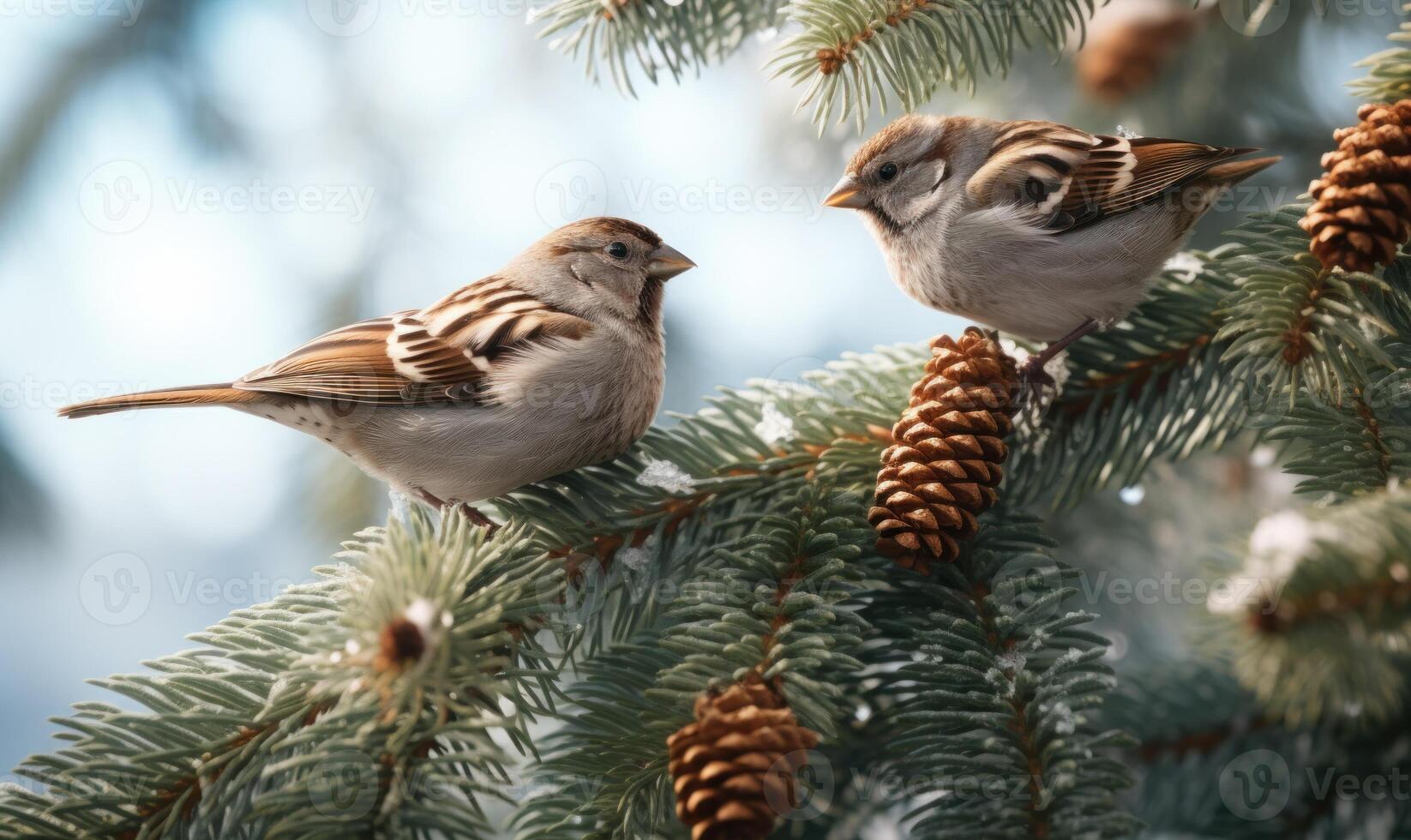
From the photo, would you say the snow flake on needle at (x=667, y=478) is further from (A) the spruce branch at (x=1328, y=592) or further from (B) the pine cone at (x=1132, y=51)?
(B) the pine cone at (x=1132, y=51)

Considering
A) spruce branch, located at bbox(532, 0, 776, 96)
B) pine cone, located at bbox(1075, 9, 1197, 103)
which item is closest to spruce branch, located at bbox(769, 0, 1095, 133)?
spruce branch, located at bbox(532, 0, 776, 96)

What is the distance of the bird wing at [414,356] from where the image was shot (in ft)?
4.75

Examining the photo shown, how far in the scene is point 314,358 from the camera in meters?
1.48

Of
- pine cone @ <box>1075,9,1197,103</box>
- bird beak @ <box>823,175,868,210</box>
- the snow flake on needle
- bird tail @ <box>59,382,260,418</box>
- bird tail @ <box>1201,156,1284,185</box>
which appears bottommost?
the snow flake on needle

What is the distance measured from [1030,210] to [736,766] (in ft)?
3.56

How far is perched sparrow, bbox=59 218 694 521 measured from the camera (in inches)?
53.1

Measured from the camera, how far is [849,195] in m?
1.64

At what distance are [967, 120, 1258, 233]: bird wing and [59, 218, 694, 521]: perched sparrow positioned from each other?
0.63 metres

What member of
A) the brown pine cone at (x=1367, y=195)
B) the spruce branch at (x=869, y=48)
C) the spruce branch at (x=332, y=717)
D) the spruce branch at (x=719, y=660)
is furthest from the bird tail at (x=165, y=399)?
the brown pine cone at (x=1367, y=195)

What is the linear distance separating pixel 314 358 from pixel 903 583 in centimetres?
95

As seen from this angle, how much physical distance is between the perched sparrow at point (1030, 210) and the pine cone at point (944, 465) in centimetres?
28

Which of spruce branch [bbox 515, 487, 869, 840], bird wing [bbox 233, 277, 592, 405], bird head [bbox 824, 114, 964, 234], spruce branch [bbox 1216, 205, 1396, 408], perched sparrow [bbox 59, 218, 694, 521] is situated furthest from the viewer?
bird head [bbox 824, 114, 964, 234]

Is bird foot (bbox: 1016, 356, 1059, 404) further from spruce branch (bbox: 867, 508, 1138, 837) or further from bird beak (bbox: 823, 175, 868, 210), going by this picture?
bird beak (bbox: 823, 175, 868, 210)

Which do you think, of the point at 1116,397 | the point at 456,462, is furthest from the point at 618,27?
the point at 1116,397
